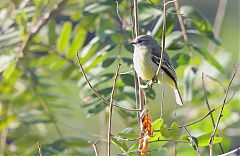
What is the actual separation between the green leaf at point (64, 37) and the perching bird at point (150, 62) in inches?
35.3

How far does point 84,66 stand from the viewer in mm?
3971

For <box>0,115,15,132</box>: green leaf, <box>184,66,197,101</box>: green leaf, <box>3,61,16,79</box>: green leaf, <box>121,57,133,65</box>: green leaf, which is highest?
<box>121,57,133,65</box>: green leaf

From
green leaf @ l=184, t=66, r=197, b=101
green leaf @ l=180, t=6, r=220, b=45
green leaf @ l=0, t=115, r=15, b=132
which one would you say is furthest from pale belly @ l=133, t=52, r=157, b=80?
green leaf @ l=0, t=115, r=15, b=132

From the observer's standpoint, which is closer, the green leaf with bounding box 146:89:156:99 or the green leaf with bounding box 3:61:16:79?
the green leaf with bounding box 146:89:156:99

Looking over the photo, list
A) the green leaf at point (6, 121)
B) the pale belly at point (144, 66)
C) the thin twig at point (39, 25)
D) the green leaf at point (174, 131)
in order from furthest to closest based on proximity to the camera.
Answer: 1. the green leaf at point (6, 121)
2. the thin twig at point (39, 25)
3. the pale belly at point (144, 66)
4. the green leaf at point (174, 131)

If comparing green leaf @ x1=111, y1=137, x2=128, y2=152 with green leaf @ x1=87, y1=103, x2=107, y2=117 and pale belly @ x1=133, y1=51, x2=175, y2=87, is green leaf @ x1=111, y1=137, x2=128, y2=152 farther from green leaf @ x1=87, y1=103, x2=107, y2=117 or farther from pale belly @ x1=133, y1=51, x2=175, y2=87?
green leaf @ x1=87, y1=103, x2=107, y2=117

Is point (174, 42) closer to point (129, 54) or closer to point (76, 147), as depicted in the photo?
point (129, 54)

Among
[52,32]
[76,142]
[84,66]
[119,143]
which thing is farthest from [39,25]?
[119,143]

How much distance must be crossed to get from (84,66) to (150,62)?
19.6 inches

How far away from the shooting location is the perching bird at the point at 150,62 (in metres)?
3.43

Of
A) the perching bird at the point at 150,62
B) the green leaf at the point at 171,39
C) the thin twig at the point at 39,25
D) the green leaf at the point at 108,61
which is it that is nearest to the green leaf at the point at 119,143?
the perching bird at the point at 150,62

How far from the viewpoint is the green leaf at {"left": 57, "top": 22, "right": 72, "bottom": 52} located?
4.40 meters

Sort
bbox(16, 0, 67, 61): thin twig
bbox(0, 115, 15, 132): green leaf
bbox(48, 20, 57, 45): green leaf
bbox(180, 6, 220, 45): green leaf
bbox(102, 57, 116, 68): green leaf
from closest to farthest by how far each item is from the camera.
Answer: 1. bbox(102, 57, 116, 68): green leaf
2. bbox(180, 6, 220, 45): green leaf
3. bbox(16, 0, 67, 61): thin twig
4. bbox(0, 115, 15, 132): green leaf
5. bbox(48, 20, 57, 45): green leaf

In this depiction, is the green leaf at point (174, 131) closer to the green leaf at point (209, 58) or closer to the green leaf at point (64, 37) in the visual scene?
the green leaf at point (209, 58)
